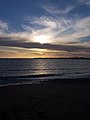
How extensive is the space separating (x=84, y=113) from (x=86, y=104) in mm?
2108

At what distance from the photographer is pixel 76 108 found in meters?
→ 12.5

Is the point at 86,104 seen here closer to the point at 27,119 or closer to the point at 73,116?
the point at 73,116

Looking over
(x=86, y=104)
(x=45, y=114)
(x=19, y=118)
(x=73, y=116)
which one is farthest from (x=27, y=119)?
(x=86, y=104)

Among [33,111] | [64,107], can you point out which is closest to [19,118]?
[33,111]

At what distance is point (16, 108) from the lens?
12.6 m

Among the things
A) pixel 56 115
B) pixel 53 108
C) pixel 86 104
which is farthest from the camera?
pixel 86 104

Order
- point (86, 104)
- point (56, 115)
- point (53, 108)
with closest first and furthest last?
point (56, 115) < point (53, 108) < point (86, 104)

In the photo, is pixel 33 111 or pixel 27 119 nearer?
pixel 27 119

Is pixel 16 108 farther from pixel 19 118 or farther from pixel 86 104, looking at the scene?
pixel 86 104

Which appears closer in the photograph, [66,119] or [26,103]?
[66,119]

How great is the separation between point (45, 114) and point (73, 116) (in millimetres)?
1470

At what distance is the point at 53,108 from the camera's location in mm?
12492

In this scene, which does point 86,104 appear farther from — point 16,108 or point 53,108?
point 16,108

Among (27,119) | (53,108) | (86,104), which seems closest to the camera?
(27,119)
